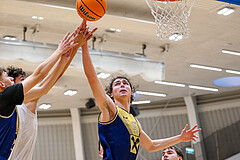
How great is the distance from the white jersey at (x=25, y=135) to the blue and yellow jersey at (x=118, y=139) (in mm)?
858

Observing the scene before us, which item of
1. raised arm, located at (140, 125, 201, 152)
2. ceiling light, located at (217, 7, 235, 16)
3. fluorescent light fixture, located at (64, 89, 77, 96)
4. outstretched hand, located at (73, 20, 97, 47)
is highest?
ceiling light, located at (217, 7, 235, 16)

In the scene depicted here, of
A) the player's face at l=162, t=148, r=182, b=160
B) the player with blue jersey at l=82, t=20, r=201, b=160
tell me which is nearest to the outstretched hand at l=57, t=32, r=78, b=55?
the player with blue jersey at l=82, t=20, r=201, b=160

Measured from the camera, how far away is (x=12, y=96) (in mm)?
3402

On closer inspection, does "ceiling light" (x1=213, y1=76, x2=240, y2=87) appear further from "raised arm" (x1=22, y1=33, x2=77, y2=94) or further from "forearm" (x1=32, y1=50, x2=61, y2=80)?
"forearm" (x1=32, y1=50, x2=61, y2=80)

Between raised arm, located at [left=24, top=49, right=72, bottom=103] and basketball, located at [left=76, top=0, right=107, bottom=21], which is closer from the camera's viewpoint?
raised arm, located at [left=24, top=49, right=72, bottom=103]

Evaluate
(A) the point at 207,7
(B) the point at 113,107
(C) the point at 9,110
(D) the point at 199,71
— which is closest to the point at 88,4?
(B) the point at 113,107

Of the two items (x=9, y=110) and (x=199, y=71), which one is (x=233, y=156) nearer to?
(x=199, y=71)

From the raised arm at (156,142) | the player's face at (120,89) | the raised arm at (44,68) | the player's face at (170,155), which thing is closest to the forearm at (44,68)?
the raised arm at (44,68)

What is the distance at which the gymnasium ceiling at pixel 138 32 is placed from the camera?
9.11 meters

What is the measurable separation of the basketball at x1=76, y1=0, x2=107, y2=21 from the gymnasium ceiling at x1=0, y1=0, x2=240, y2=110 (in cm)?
455

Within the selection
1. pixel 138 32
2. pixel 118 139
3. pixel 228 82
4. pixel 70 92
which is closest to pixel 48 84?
pixel 118 139

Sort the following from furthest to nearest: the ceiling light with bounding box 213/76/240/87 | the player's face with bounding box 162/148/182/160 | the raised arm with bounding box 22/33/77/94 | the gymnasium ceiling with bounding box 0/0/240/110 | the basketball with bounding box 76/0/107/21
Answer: the ceiling light with bounding box 213/76/240/87 < the gymnasium ceiling with bounding box 0/0/240/110 < the player's face with bounding box 162/148/182/160 < the basketball with bounding box 76/0/107/21 < the raised arm with bounding box 22/33/77/94

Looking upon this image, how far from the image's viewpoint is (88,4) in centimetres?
444

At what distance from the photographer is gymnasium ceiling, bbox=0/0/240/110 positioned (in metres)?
9.11
